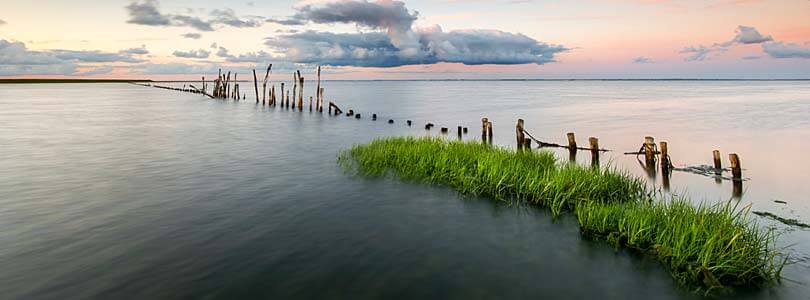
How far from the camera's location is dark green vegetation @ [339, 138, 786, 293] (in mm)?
9133

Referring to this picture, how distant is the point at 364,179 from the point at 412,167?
231 centimetres

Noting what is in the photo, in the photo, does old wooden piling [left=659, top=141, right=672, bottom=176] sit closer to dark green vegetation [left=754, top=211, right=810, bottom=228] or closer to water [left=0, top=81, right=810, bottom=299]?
water [left=0, top=81, right=810, bottom=299]

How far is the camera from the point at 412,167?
64.4ft

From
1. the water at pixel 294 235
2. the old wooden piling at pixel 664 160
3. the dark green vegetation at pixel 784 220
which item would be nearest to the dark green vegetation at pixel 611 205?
the water at pixel 294 235

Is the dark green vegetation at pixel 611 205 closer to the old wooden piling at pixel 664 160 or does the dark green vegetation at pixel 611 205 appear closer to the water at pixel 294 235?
the water at pixel 294 235

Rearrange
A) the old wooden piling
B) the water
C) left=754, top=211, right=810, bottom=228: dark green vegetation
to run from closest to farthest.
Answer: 1. the water
2. left=754, top=211, right=810, bottom=228: dark green vegetation
3. the old wooden piling

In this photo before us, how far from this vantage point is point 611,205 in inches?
534

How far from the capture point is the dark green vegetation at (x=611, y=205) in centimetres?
913

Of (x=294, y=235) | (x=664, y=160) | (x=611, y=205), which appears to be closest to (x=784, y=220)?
(x=611, y=205)

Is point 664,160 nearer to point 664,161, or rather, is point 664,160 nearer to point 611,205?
point 664,161

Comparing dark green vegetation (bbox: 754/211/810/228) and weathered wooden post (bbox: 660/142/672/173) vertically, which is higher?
weathered wooden post (bbox: 660/142/672/173)

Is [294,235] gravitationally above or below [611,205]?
below

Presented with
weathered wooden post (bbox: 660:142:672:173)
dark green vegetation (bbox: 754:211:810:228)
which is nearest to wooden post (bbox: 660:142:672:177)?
weathered wooden post (bbox: 660:142:672:173)

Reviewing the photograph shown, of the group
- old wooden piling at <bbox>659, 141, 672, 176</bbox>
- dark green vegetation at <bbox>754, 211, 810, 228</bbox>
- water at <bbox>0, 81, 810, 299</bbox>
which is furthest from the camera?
old wooden piling at <bbox>659, 141, 672, 176</bbox>
